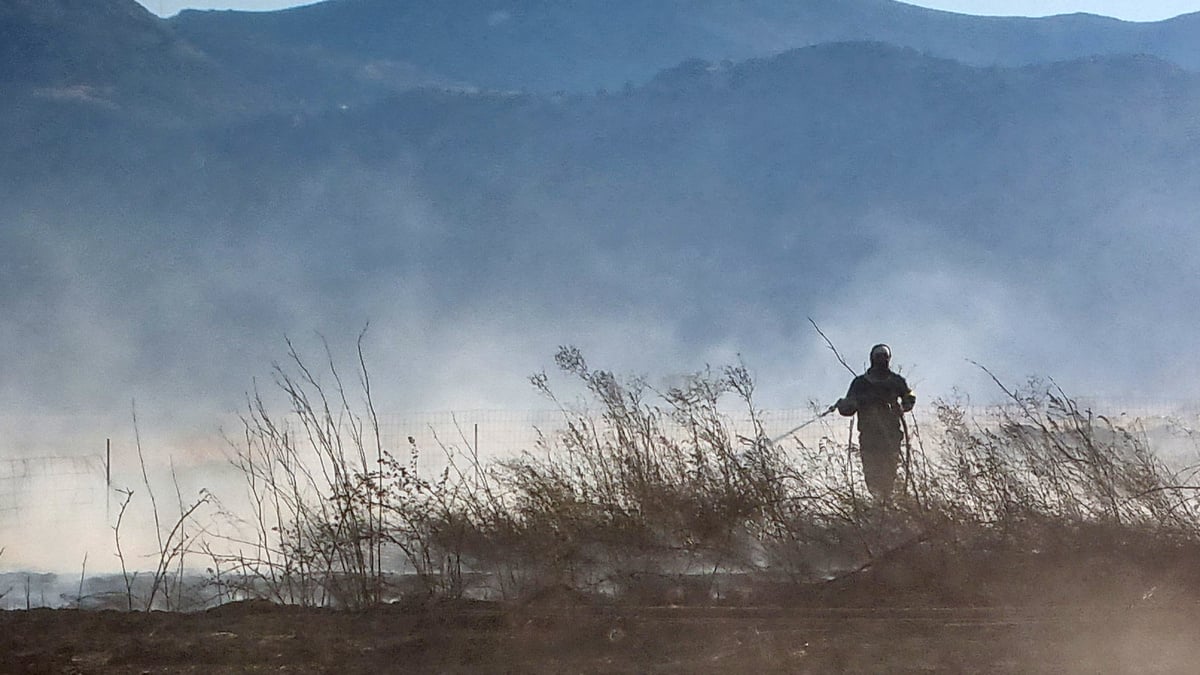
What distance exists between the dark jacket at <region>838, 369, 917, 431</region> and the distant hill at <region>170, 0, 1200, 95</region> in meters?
40.1

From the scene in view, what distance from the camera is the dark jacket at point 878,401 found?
973 cm

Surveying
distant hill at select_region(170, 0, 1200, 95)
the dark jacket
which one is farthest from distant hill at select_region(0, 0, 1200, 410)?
the dark jacket

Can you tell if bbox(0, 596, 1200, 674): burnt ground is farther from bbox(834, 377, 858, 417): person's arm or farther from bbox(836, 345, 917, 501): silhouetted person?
bbox(834, 377, 858, 417): person's arm

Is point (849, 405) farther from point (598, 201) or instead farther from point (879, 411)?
point (598, 201)

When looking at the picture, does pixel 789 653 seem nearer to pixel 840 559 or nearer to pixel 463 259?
pixel 840 559

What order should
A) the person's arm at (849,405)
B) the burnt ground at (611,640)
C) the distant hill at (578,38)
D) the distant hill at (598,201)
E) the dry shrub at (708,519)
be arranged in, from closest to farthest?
the burnt ground at (611,640), the dry shrub at (708,519), the person's arm at (849,405), the distant hill at (598,201), the distant hill at (578,38)

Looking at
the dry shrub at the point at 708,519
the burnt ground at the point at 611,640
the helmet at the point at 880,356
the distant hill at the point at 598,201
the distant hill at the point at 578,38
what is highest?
the distant hill at the point at 578,38

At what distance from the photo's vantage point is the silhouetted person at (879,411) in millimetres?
9477

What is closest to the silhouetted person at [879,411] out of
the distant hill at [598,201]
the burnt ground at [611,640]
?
the burnt ground at [611,640]

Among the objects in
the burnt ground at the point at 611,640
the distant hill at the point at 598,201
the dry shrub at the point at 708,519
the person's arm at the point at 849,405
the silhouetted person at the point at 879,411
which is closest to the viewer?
the burnt ground at the point at 611,640

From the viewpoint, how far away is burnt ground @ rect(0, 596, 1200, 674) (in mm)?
5180

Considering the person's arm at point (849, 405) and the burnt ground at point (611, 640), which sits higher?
the person's arm at point (849, 405)

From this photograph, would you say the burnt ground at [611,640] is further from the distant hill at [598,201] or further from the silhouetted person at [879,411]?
the distant hill at [598,201]

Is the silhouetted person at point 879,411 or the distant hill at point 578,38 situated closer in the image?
the silhouetted person at point 879,411
